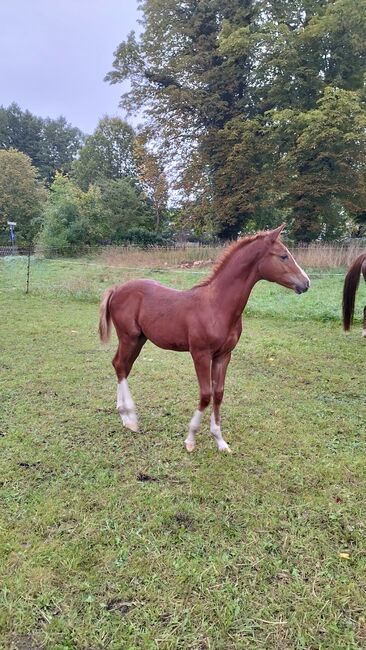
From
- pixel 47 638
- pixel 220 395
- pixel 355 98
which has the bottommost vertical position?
pixel 47 638

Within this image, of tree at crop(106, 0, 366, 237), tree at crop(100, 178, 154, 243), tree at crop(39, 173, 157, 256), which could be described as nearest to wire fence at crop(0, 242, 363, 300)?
tree at crop(39, 173, 157, 256)

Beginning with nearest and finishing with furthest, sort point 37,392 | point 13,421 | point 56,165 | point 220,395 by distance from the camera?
point 220,395 → point 13,421 → point 37,392 → point 56,165

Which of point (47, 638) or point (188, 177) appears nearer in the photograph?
point (47, 638)

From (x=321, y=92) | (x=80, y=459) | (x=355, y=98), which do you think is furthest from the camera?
(x=321, y=92)

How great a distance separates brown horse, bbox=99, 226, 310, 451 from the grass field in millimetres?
417

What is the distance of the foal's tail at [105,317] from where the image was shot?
320 cm

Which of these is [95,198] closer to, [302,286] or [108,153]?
[108,153]

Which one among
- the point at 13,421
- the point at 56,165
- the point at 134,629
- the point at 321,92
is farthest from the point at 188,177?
the point at 56,165

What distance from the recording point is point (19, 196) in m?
26.8

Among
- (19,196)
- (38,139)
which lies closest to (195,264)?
(19,196)

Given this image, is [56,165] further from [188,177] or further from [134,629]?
[134,629]

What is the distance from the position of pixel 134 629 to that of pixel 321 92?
18.1m

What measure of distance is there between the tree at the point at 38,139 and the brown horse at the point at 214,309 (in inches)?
1792

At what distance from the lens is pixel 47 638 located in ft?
4.54
